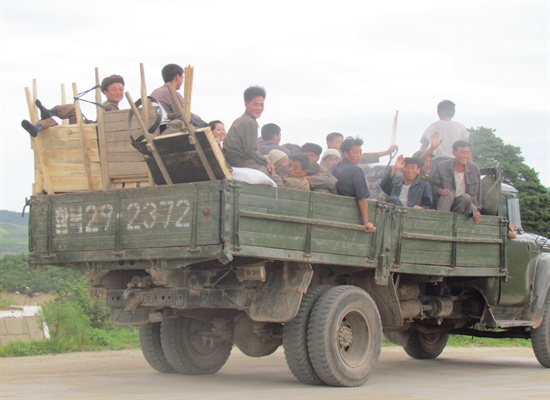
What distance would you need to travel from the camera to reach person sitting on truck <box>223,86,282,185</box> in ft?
28.2

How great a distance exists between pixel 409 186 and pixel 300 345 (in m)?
2.85

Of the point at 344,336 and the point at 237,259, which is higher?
the point at 237,259

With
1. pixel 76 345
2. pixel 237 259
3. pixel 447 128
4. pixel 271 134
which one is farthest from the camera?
pixel 76 345

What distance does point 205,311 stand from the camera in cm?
Answer: 922

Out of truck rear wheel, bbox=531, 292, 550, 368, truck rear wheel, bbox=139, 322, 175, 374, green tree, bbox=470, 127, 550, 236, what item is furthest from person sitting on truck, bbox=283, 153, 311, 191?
green tree, bbox=470, 127, 550, 236

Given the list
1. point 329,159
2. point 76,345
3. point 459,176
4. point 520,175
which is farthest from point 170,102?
point 520,175

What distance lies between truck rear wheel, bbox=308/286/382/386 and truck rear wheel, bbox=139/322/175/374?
2.08 m

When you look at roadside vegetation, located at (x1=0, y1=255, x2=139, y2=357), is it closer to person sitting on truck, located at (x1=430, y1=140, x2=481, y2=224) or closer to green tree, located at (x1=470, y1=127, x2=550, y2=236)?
person sitting on truck, located at (x1=430, y1=140, x2=481, y2=224)

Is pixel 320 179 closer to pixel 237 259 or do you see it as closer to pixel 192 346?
pixel 237 259

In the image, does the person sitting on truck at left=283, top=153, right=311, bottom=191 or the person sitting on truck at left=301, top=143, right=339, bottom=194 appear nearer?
the person sitting on truck at left=283, top=153, right=311, bottom=191

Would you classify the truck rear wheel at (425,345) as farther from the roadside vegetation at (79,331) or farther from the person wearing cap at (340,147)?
the roadside vegetation at (79,331)

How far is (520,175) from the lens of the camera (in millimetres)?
22125

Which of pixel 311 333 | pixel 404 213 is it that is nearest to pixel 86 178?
pixel 311 333

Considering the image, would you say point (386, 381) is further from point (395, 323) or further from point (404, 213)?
point (404, 213)
